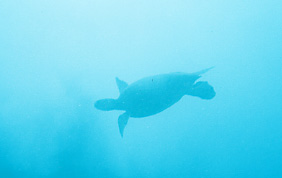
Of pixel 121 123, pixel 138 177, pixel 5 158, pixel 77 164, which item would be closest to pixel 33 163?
pixel 5 158

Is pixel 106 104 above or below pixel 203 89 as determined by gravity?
above

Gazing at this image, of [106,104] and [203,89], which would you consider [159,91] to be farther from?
[106,104]

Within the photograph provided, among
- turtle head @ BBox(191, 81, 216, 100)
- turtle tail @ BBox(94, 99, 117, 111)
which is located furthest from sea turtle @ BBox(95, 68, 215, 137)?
turtle tail @ BBox(94, 99, 117, 111)

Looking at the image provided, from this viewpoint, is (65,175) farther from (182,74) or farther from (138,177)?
(182,74)

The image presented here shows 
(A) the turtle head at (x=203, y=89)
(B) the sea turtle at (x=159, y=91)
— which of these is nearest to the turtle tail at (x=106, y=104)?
(B) the sea turtle at (x=159, y=91)

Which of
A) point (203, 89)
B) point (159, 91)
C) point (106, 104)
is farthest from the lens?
point (106, 104)

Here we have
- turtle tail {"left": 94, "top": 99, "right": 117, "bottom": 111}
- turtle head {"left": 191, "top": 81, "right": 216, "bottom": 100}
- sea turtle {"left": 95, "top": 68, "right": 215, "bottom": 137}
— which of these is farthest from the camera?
turtle tail {"left": 94, "top": 99, "right": 117, "bottom": 111}

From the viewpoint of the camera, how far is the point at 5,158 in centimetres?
3114

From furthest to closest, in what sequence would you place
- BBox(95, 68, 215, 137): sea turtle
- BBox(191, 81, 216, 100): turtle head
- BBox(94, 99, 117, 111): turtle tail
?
BBox(94, 99, 117, 111): turtle tail, BBox(191, 81, 216, 100): turtle head, BBox(95, 68, 215, 137): sea turtle

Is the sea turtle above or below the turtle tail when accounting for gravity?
below

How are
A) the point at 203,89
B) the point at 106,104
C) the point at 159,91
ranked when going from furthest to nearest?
the point at 106,104
the point at 203,89
the point at 159,91

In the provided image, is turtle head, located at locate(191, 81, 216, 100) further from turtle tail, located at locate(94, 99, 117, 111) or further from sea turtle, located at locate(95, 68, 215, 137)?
turtle tail, located at locate(94, 99, 117, 111)

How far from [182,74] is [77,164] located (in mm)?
26471

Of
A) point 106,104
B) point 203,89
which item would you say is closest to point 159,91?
point 203,89
